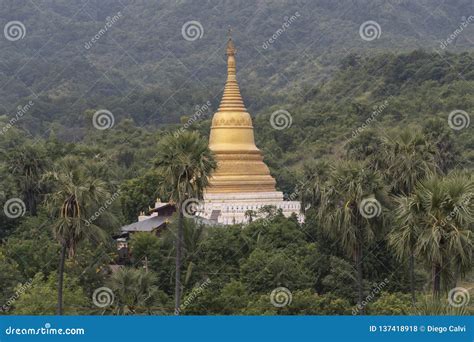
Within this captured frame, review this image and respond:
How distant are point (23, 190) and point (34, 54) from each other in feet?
417

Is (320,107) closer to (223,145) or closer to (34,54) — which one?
(223,145)

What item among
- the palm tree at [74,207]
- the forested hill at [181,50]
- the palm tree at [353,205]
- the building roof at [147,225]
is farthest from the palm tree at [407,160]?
the forested hill at [181,50]

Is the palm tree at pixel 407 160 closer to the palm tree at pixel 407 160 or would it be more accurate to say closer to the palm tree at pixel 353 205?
the palm tree at pixel 407 160

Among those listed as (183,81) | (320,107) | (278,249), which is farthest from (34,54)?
(278,249)

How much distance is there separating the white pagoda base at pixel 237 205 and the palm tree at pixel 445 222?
23.6 meters

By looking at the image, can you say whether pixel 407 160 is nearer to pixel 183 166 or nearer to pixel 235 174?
pixel 183 166

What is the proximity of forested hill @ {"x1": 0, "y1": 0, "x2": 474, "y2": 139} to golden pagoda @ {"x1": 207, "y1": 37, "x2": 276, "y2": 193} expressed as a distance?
69257 millimetres

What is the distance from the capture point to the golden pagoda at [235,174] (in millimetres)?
50625

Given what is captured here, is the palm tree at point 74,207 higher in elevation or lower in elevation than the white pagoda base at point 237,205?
lower

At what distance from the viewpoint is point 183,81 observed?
15025 cm

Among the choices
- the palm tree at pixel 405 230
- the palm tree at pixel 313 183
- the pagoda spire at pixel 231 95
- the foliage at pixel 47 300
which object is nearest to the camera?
the palm tree at pixel 405 230

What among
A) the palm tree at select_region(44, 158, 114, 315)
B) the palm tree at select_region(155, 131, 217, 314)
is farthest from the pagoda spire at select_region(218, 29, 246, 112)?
the palm tree at select_region(44, 158, 114, 315)

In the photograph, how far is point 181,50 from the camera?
182 meters

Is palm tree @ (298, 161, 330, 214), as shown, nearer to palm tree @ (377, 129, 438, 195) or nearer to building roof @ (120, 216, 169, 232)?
building roof @ (120, 216, 169, 232)
